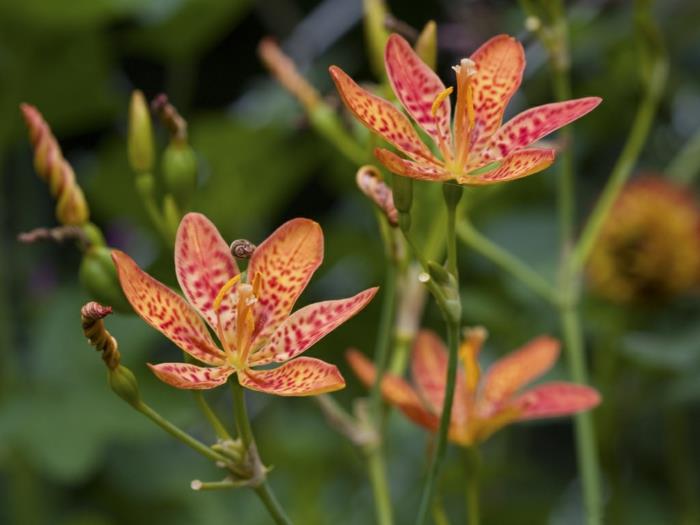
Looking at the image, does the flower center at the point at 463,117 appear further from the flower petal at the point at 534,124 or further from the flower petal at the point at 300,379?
the flower petal at the point at 300,379

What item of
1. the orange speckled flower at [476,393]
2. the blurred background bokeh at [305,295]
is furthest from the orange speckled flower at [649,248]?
the orange speckled flower at [476,393]

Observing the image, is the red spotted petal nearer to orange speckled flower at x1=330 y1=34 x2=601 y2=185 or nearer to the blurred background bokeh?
orange speckled flower at x1=330 y1=34 x2=601 y2=185

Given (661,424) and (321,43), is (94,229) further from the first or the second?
(321,43)

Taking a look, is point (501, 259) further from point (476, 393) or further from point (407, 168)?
point (407, 168)

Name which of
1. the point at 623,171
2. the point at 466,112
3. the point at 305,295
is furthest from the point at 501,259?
the point at 305,295

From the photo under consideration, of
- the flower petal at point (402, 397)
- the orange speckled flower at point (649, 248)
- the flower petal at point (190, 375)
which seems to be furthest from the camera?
the orange speckled flower at point (649, 248)
